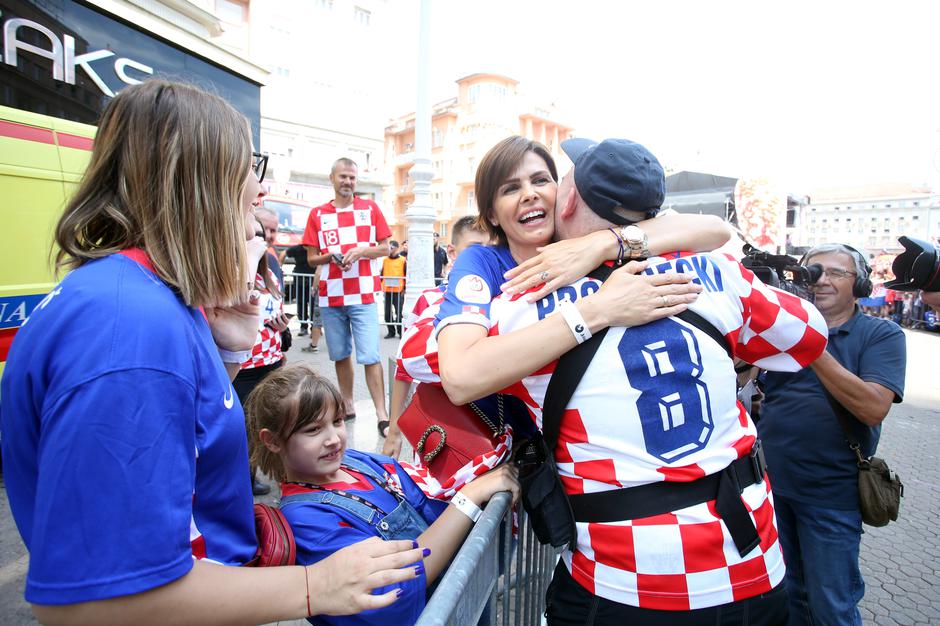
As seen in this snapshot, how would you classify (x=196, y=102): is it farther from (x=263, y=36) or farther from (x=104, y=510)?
(x=263, y=36)

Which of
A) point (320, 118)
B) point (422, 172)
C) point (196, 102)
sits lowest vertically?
point (196, 102)

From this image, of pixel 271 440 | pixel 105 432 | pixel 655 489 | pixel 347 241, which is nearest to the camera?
pixel 105 432

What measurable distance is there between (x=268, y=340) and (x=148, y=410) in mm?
2858

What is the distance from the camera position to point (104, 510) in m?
0.75

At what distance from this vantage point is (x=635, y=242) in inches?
57.4

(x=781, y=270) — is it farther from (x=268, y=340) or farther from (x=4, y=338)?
(x=4, y=338)

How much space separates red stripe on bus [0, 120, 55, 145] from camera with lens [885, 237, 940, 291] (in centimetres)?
486

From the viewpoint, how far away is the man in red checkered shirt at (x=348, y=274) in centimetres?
502

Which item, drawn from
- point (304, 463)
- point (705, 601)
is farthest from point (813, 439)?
point (304, 463)

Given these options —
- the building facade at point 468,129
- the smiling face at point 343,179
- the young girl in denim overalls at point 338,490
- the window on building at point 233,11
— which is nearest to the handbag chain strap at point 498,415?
the young girl in denim overalls at point 338,490

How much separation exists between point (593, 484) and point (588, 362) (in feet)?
0.94

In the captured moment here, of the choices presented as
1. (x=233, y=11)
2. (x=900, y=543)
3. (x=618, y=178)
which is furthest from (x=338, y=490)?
(x=233, y=11)

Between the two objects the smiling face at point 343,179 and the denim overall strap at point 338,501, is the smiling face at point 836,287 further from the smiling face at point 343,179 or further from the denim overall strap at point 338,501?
the smiling face at point 343,179

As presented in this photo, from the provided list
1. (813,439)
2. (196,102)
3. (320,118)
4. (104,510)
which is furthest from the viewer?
(320,118)
